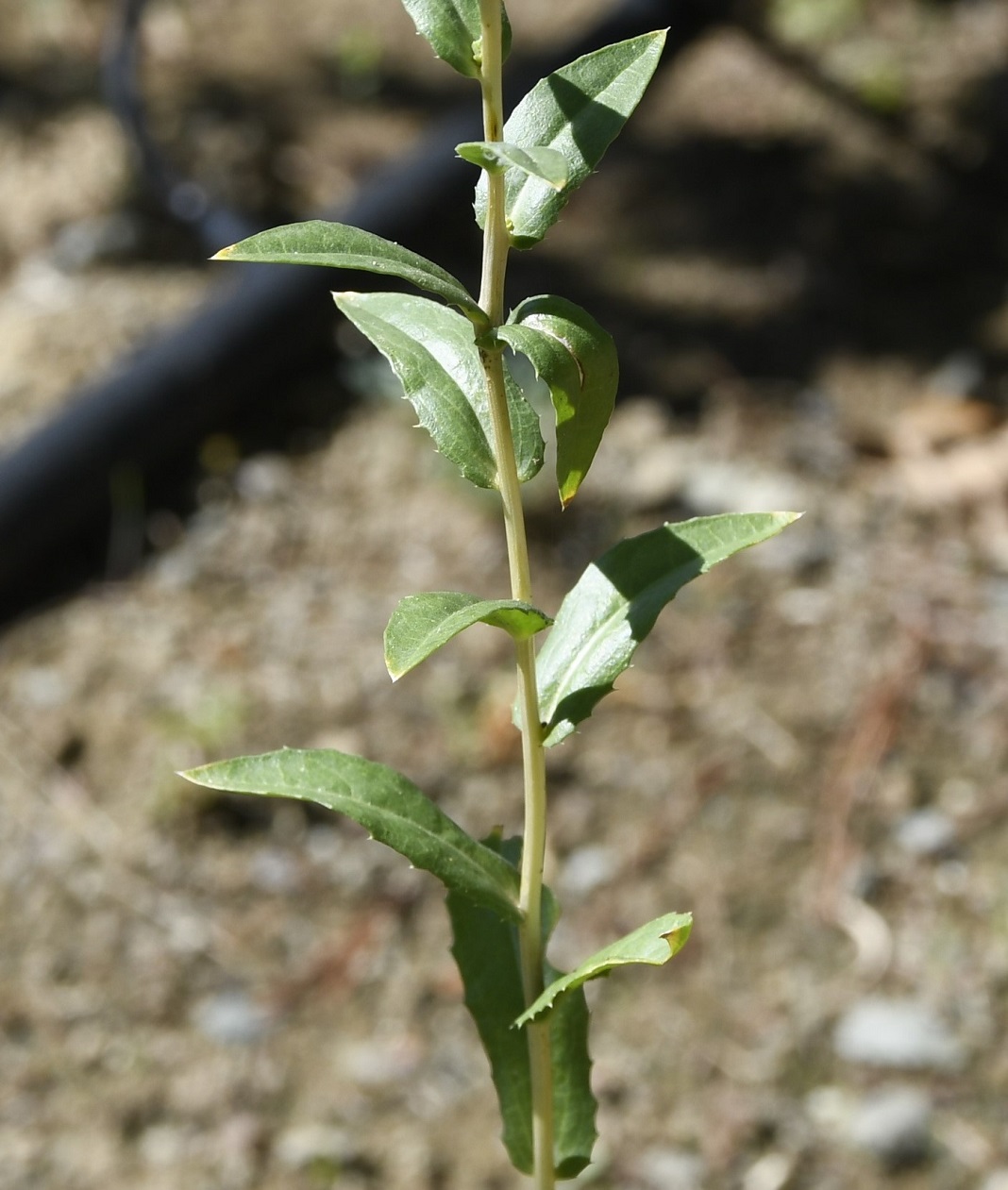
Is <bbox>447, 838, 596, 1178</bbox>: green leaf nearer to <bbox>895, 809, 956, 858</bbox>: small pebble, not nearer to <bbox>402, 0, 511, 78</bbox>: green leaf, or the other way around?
<bbox>402, 0, 511, 78</bbox>: green leaf

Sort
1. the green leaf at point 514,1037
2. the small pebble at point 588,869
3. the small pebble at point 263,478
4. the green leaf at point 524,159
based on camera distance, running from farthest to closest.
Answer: the small pebble at point 263,478 < the small pebble at point 588,869 < the green leaf at point 514,1037 < the green leaf at point 524,159

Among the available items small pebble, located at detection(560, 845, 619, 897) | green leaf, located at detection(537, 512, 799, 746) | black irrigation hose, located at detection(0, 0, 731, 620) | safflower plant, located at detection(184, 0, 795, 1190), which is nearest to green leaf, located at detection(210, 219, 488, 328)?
safflower plant, located at detection(184, 0, 795, 1190)

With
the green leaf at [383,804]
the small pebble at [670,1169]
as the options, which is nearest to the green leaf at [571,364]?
the green leaf at [383,804]

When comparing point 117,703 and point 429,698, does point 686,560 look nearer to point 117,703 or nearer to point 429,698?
point 429,698

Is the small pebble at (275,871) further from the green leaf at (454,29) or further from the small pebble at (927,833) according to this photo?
the green leaf at (454,29)

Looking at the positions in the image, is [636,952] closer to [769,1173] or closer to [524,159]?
[524,159]

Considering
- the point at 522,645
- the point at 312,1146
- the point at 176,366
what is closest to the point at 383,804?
the point at 522,645
